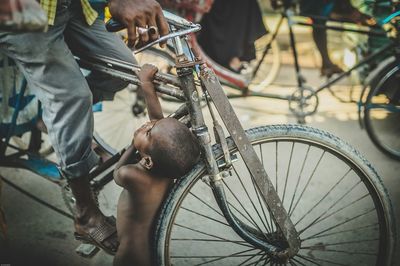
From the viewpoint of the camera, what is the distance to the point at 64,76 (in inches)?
73.9

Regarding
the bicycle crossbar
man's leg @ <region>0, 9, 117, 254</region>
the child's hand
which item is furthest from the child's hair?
man's leg @ <region>0, 9, 117, 254</region>

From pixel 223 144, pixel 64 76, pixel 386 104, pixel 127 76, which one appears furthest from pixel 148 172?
pixel 386 104

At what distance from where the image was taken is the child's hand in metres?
1.82

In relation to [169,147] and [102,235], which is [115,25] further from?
[102,235]

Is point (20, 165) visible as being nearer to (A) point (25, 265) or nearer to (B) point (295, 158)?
(A) point (25, 265)

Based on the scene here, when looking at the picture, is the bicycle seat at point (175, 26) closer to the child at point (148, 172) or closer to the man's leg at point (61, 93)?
the child at point (148, 172)

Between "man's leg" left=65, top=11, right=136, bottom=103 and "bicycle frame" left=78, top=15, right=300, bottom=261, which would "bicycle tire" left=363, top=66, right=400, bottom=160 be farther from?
"man's leg" left=65, top=11, right=136, bottom=103

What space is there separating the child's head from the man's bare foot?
652 mm

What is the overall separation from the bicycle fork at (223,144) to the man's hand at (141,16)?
20 cm

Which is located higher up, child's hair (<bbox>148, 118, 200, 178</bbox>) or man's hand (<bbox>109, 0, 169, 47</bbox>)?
man's hand (<bbox>109, 0, 169, 47</bbox>)

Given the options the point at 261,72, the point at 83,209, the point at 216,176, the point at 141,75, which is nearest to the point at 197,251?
the point at 83,209

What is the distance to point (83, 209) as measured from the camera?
212cm

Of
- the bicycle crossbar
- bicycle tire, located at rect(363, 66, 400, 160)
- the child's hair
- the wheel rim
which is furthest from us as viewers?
bicycle tire, located at rect(363, 66, 400, 160)

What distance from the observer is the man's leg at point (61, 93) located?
181 cm
